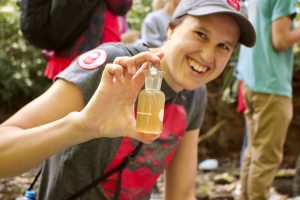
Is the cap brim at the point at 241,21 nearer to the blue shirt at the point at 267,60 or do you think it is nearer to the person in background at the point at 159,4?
the blue shirt at the point at 267,60

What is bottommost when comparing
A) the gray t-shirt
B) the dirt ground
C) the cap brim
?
the dirt ground

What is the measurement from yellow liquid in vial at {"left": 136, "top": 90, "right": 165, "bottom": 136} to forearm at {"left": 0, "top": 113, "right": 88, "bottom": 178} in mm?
205

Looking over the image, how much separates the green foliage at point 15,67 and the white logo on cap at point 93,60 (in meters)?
5.48

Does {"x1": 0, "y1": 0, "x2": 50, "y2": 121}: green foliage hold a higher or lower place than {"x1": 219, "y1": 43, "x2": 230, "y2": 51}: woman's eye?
lower

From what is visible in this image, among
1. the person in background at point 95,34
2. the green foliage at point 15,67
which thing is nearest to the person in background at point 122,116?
the person in background at point 95,34

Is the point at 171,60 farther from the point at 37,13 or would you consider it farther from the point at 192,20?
the point at 37,13

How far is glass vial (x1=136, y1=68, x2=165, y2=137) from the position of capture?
158 cm

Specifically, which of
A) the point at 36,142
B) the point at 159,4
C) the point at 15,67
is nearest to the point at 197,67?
the point at 36,142

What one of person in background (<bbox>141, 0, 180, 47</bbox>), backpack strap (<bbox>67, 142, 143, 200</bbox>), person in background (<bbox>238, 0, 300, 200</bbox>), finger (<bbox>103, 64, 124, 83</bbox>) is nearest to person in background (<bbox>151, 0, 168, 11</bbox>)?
person in background (<bbox>141, 0, 180, 47</bbox>)

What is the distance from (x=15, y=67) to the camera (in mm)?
7242

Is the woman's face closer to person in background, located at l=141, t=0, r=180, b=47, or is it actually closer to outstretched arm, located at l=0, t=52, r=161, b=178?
outstretched arm, located at l=0, t=52, r=161, b=178

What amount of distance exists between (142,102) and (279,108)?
215cm

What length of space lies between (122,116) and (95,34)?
173cm

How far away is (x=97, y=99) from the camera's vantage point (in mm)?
1489
